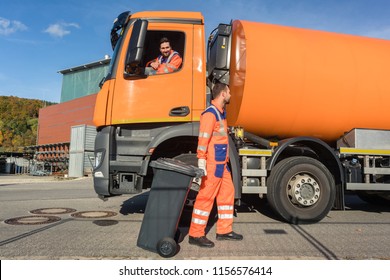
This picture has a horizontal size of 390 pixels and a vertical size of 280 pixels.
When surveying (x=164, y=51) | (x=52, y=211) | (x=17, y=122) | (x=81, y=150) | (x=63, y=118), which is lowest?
(x=52, y=211)

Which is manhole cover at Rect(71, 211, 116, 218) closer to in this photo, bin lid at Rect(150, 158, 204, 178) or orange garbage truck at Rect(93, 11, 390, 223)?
orange garbage truck at Rect(93, 11, 390, 223)

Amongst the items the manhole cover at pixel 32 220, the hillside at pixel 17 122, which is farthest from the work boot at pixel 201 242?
the hillside at pixel 17 122

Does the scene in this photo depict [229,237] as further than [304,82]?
No

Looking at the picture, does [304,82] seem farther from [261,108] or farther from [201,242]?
[201,242]

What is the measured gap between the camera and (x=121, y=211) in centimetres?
614

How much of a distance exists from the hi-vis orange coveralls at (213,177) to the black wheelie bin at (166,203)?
0.32 metres

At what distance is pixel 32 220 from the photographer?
5.17m

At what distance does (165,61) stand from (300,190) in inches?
108

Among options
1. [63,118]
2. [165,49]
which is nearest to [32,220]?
[165,49]

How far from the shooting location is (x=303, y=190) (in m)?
4.73

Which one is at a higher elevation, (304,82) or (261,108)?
(304,82)

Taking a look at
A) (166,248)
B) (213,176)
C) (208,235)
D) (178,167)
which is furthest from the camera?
(208,235)

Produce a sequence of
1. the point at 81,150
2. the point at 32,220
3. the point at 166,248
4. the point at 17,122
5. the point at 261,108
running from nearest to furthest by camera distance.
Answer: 1. the point at 166,248
2. the point at 261,108
3. the point at 32,220
4. the point at 81,150
5. the point at 17,122
